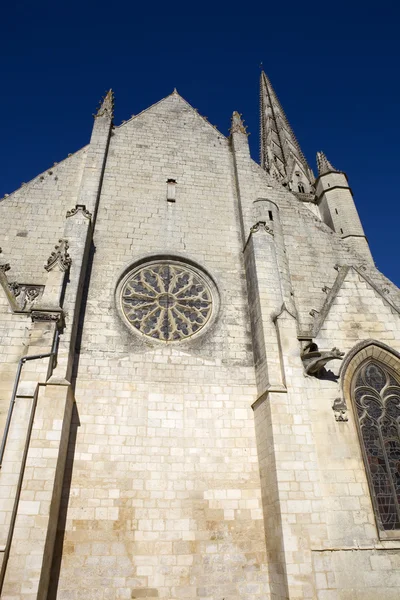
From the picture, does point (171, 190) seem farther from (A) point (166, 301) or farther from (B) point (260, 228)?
(A) point (166, 301)

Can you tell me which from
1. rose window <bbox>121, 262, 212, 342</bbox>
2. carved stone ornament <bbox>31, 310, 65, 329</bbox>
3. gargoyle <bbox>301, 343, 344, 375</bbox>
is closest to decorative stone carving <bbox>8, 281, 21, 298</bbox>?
carved stone ornament <bbox>31, 310, 65, 329</bbox>

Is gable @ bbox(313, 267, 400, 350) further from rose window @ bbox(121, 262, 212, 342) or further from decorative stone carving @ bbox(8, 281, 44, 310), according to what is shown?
decorative stone carving @ bbox(8, 281, 44, 310)

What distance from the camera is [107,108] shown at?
13047 millimetres

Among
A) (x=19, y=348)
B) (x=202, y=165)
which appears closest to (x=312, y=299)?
(x=202, y=165)

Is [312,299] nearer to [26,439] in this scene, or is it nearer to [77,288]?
[77,288]

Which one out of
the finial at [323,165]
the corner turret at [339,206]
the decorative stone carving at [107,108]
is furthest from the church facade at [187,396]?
the finial at [323,165]

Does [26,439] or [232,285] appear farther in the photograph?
[232,285]

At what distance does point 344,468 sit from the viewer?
298 inches

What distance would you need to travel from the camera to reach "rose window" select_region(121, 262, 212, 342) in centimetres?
938

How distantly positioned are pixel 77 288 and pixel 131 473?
149 inches

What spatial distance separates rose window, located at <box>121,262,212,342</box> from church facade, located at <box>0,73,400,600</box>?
39 millimetres

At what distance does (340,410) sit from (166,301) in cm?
447

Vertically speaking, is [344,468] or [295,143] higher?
[295,143]

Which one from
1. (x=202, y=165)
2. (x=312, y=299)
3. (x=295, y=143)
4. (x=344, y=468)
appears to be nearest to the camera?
(x=344, y=468)
